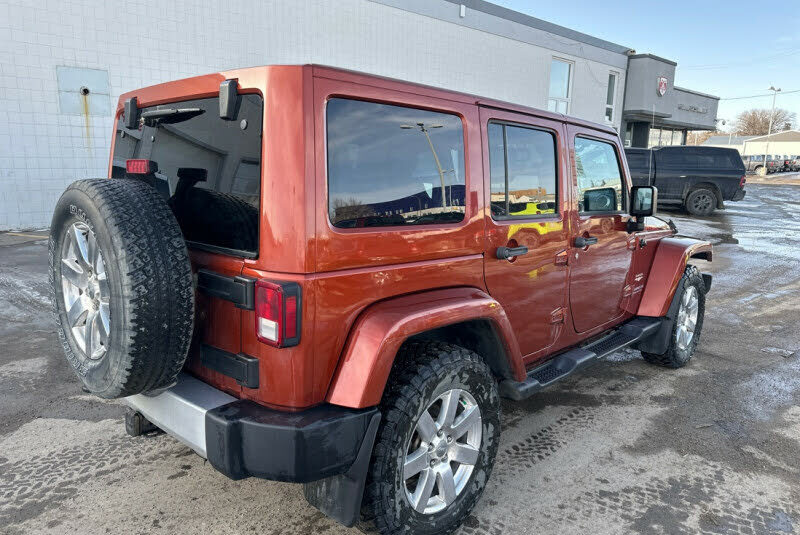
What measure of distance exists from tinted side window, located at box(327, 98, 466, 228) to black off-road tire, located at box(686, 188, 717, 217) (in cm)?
1613

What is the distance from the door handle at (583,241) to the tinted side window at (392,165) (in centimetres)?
109

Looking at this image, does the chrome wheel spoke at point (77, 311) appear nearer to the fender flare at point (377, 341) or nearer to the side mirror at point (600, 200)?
the fender flare at point (377, 341)

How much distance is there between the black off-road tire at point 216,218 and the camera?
2059 millimetres

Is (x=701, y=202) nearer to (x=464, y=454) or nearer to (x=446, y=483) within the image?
(x=464, y=454)

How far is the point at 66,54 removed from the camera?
969 cm

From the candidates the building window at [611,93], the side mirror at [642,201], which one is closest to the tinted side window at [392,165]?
the side mirror at [642,201]

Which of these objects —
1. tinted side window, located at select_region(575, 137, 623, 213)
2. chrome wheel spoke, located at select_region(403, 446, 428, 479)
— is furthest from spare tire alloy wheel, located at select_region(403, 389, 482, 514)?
tinted side window, located at select_region(575, 137, 623, 213)

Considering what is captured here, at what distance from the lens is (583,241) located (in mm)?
3291

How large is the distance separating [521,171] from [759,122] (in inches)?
4361

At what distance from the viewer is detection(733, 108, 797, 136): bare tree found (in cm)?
9150

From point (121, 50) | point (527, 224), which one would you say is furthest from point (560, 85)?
point (527, 224)

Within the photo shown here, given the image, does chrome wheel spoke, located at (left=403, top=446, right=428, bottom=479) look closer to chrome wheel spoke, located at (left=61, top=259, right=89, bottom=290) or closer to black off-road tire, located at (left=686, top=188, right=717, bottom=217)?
chrome wheel spoke, located at (left=61, top=259, right=89, bottom=290)

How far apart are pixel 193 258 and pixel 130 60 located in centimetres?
1004

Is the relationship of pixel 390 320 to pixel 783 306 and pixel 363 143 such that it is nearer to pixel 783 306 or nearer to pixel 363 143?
pixel 363 143
